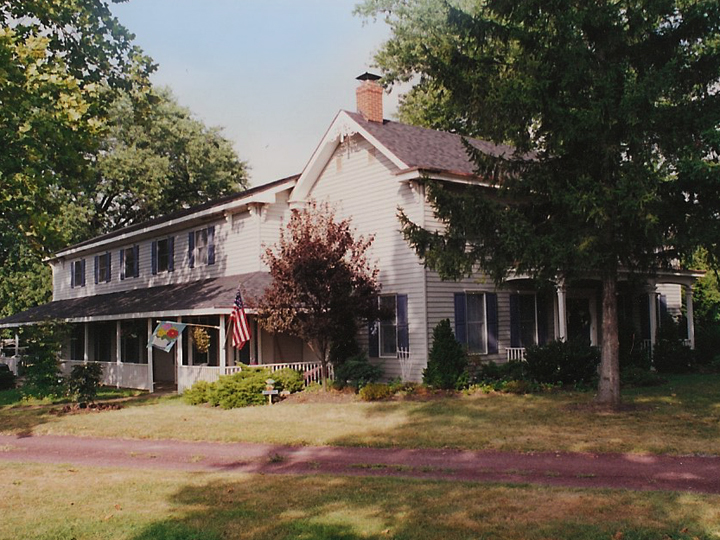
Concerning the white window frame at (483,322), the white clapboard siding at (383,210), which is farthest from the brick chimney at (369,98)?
the white window frame at (483,322)

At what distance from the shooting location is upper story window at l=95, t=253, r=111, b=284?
34281 mm

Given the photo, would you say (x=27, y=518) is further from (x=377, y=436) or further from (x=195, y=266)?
(x=195, y=266)

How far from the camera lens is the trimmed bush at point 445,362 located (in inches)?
781

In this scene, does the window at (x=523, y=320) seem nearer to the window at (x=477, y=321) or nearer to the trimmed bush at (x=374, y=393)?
the window at (x=477, y=321)

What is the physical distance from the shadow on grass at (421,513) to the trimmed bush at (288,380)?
35.6 ft

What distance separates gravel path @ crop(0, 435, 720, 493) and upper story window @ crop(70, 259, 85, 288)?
80.6 feet

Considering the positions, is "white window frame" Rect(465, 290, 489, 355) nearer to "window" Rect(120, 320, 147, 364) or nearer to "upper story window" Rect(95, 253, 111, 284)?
"window" Rect(120, 320, 147, 364)

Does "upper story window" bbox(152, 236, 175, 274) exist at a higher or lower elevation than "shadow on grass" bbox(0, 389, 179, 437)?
higher

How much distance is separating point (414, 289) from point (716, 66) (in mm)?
9756

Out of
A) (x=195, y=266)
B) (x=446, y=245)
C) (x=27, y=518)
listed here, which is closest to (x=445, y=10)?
(x=446, y=245)

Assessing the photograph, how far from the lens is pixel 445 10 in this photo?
52.8 ft

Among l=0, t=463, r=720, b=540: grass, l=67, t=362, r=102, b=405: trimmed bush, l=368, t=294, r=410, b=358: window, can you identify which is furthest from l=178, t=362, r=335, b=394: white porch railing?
l=0, t=463, r=720, b=540: grass

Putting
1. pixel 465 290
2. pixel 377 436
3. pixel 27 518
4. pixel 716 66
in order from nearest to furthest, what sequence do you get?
pixel 27 518
pixel 377 436
pixel 716 66
pixel 465 290

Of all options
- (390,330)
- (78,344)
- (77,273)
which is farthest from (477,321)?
(77,273)
